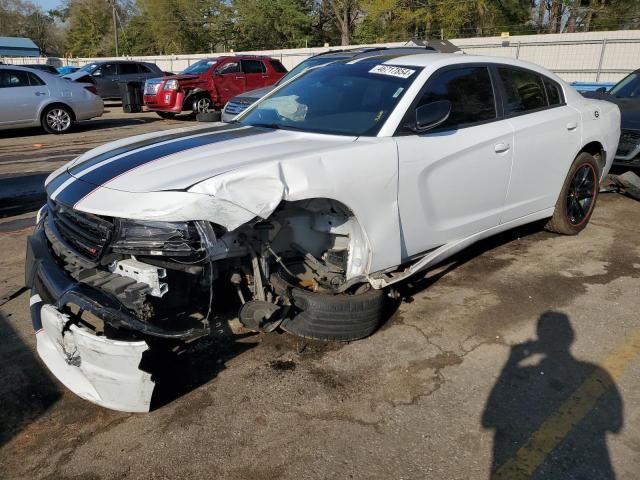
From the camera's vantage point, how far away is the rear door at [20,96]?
39.1 feet

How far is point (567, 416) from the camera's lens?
9.02 ft

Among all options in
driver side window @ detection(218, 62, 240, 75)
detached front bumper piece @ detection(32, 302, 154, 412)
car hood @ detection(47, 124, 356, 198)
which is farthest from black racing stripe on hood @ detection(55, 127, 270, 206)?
driver side window @ detection(218, 62, 240, 75)

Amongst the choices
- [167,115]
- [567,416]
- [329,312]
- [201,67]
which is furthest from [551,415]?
[167,115]

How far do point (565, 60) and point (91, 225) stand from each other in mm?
20791

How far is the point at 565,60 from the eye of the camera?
19750 millimetres

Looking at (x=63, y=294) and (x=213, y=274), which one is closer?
(x=63, y=294)

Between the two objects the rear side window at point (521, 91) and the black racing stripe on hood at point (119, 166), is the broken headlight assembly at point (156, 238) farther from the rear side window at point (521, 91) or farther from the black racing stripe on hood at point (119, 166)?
the rear side window at point (521, 91)

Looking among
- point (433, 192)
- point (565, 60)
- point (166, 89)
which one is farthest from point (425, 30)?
point (433, 192)

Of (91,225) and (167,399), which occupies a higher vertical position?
(91,225)

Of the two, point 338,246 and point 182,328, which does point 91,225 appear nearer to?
point 182,328

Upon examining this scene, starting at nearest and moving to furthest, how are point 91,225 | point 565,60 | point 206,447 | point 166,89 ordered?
point 206,447, point 91,225, point 166,89, point 565,60

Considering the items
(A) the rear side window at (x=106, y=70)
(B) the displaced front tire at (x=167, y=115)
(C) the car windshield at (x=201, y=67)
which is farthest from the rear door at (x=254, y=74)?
(A) the rear side window at (x=106, y=70)

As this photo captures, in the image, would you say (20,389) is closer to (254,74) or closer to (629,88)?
(629,88)

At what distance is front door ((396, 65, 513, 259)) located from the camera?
3.42 m
